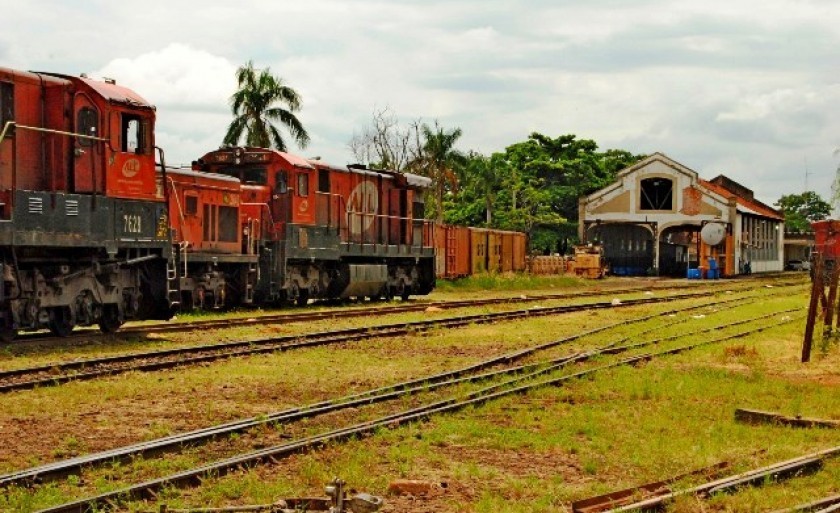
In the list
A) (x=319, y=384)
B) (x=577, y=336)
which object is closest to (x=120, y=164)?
(x=319, y=384)

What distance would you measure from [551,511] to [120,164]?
505 inches

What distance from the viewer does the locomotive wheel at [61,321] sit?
17406 mm

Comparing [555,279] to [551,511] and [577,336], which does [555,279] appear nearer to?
[577,336]

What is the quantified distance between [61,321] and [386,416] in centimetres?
896

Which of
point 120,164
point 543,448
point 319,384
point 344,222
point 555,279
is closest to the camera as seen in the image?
point 543,448

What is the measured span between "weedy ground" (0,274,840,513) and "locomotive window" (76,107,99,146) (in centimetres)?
330

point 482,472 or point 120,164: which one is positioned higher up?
point 120,164

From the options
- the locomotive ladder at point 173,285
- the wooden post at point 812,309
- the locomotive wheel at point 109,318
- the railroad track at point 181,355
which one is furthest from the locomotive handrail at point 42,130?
the wooden post at point 812,309

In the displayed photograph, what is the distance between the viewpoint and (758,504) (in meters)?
7.00

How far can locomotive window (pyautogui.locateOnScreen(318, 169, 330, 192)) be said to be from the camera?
93.6ft

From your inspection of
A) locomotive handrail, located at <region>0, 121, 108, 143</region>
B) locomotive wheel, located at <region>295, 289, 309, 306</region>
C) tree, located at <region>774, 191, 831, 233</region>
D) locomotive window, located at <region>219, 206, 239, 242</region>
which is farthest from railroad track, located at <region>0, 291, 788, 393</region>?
tree, located at <region>774, 191, 831, 233</region>

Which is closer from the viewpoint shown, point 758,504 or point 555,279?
point 758,504

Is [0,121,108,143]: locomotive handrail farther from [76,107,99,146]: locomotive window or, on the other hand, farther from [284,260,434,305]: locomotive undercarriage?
[284,260,434,305]: locomotive undercarriage

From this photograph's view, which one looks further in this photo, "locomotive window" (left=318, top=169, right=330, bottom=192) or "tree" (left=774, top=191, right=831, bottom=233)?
"tree" (left=774, top=191, right=831, bottom=233)
